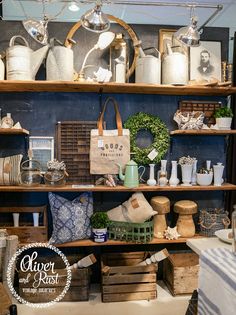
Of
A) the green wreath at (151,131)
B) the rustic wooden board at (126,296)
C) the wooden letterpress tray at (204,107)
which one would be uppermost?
the wooden letterpress tray at (204,107)

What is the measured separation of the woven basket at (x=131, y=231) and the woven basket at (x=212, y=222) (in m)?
0.47

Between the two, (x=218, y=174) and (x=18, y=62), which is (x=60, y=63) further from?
(x=218, y=174)

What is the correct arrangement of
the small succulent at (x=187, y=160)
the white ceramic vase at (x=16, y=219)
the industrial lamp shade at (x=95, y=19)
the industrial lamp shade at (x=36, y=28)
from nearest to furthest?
the industrial lamp shade at (x=95, y=19) < the industrial lamp shade at (x=36, y=28) < the white ceramic vase at (x=16, y=219) < the small succulent at (x=187, y=160)

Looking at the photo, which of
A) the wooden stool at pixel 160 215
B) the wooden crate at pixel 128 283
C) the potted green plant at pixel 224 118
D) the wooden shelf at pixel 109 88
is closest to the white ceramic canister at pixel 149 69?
the wooden shelf at pixel 109 88

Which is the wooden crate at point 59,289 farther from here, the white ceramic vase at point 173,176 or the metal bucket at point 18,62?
the metal bucket at point 18,62

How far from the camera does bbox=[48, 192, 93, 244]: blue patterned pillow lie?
2.46 metres

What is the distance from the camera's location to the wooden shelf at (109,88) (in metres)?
2.36

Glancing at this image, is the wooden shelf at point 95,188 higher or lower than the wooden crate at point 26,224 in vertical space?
higher

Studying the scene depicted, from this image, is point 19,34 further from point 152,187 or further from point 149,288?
point 149,288

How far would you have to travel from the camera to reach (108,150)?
259 cm

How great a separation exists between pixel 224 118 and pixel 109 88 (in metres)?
0.99

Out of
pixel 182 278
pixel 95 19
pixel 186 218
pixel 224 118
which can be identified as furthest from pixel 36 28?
pixel 182 278

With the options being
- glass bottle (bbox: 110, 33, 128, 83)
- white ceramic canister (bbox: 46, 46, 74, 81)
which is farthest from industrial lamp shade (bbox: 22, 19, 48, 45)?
glass bottle (bbox: 110, 33, 128, 83)

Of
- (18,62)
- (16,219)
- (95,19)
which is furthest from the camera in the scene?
(16,219)
